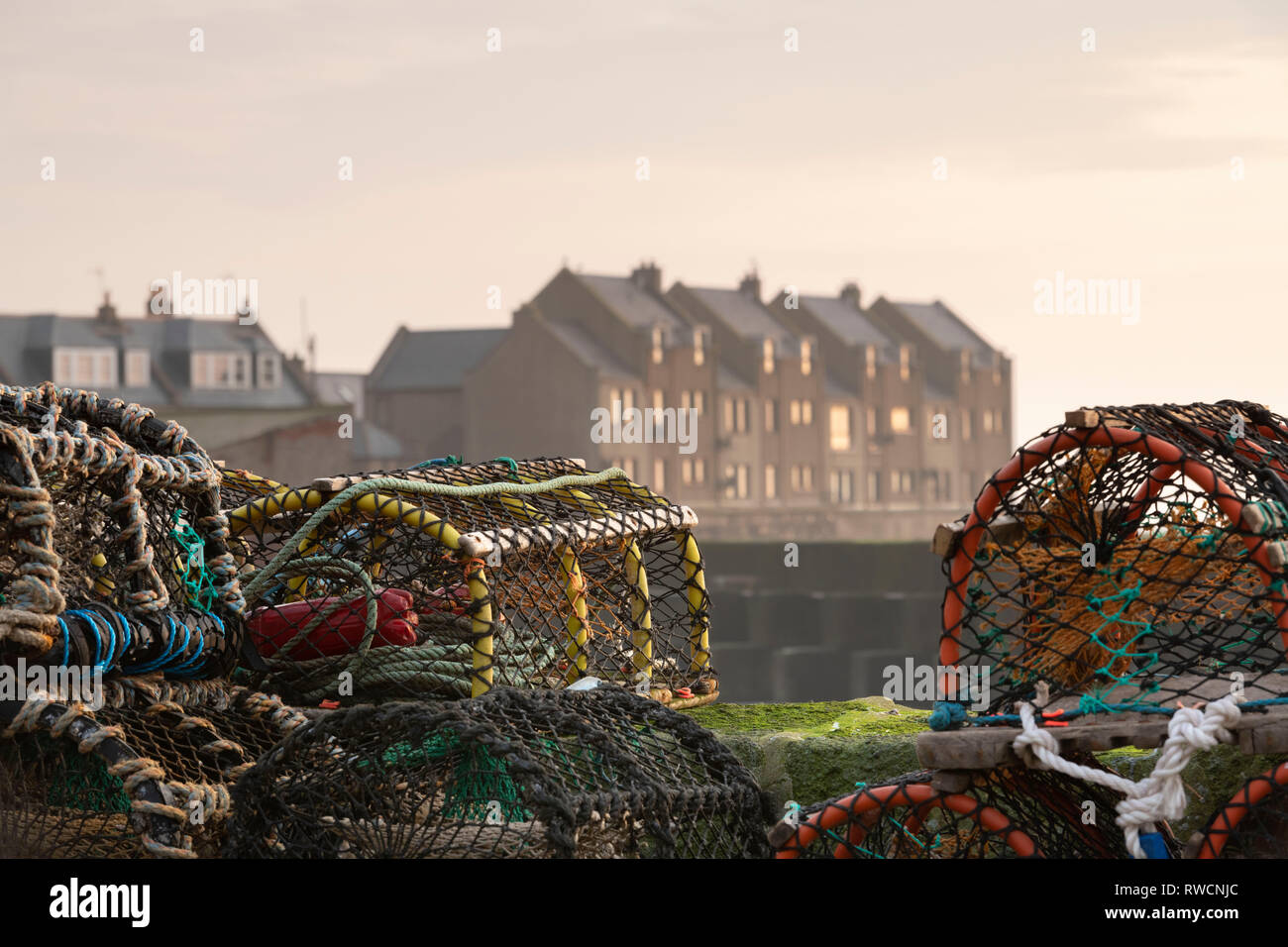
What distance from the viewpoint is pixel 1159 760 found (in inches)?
119

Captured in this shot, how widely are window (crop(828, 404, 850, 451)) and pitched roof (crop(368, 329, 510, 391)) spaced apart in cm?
1224

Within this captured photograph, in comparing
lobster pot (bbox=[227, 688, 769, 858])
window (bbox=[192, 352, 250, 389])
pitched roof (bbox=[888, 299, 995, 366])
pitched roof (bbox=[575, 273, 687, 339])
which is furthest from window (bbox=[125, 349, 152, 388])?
lobster pot (bbox=[227, 688, 769, 858])

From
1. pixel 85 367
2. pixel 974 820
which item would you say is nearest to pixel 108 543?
pixel 974 820

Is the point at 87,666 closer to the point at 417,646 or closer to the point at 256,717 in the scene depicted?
the point at 256,717

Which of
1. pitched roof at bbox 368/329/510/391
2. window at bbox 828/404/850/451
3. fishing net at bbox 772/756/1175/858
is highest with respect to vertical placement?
pitched roof at bbox 368/329/510/391

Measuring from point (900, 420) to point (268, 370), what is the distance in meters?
25.5

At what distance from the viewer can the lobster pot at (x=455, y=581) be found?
14.3ft

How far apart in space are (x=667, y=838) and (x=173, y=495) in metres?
1.58

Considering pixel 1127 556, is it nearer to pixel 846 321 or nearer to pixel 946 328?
pixel 846 321

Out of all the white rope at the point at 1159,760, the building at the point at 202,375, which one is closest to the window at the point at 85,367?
the building at the point at 202,375

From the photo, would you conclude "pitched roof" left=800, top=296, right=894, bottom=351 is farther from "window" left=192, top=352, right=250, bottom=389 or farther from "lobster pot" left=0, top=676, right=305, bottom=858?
"lobster pot" left=0, top=676, right=305, bottom=858

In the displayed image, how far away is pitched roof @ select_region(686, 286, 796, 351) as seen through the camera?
5344cm

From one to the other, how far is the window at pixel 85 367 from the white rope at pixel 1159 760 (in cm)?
3972
